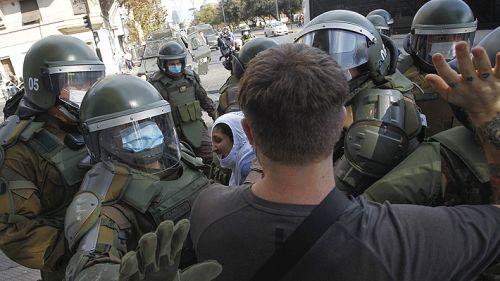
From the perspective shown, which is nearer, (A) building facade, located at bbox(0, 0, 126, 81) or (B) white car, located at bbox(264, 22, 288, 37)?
(A) building facade, located at bbox(0, 0, 126, 81)

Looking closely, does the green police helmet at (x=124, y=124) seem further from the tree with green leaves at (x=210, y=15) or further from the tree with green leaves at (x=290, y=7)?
the tree with green leaves at (x=210, y=15)

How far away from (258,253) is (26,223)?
161 cm

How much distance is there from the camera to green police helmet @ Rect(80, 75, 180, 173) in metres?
1.91

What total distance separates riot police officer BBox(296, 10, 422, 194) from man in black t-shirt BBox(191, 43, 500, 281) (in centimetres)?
54

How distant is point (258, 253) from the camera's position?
3.32ft

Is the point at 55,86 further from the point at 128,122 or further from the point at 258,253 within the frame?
the point at 258,253

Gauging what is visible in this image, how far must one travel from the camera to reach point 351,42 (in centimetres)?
205

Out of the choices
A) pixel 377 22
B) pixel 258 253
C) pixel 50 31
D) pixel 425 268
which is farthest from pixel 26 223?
pixel 50 31

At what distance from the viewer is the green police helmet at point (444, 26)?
3025 mm

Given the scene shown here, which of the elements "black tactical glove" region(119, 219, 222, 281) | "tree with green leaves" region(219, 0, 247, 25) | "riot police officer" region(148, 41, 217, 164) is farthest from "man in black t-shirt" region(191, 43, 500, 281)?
"tree with green leaves" region(219, 0, 247, 25)

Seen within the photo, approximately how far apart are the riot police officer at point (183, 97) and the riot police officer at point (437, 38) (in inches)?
104

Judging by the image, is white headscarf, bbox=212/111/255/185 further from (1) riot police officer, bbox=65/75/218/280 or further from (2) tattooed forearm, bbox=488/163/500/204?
(2) tattooed forearm, bbox=488/163/500/204

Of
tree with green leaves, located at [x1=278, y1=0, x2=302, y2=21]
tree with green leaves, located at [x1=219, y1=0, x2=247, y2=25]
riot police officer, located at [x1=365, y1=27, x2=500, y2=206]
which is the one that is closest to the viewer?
riot police officer, located at [x1=365, y1=27, x2=500, y2=206]

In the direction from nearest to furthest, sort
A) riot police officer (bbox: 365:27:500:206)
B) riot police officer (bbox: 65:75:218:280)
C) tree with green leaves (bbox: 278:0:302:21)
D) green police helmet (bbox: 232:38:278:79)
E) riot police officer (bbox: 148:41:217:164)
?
riot police officer (bbox: 365:27:500:206)
riot police officer (bbox: 65:75:218:280)
green police helmet (bbox: 232:38:278:79)
riot police officer (bbox: 148:41:217:164)
tree with green leaves (bbox: 278:0:302:21)
